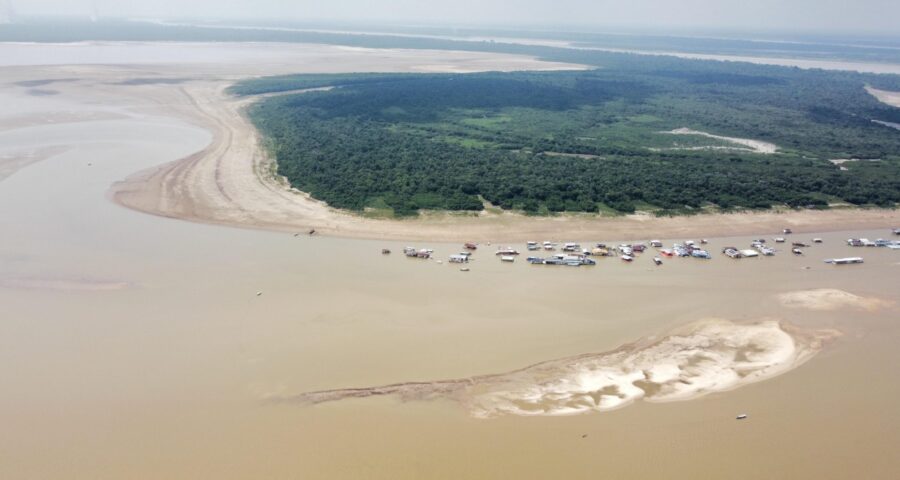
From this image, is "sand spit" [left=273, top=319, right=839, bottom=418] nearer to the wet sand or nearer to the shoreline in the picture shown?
the wet sand

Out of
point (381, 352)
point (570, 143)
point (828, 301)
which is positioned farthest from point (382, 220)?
point (570, 143)

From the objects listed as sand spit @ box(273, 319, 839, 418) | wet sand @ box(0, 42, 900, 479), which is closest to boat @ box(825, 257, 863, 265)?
wet sand @ box(0, 42, 900, 479)

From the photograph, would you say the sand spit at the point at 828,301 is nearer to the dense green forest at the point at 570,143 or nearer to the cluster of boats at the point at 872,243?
the cluster of boats at the point at 872,243

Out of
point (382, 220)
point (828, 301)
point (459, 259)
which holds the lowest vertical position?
point (828, 301)

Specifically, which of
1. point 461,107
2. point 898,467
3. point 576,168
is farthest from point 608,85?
point 898,467

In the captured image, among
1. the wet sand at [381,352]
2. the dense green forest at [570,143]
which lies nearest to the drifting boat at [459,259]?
the wet sand at [381,352]

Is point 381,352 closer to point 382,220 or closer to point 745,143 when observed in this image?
point 382,220

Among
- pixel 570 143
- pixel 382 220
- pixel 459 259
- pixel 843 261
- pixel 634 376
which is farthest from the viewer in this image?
pixel 570 143
